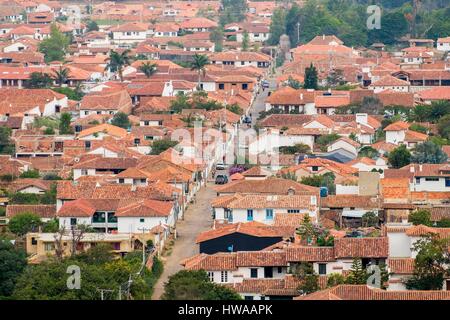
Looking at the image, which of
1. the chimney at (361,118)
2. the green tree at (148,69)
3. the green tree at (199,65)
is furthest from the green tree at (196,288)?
the green tree at (148,69)

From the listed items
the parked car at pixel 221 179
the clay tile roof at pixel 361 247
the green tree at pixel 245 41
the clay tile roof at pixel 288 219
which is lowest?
the parked car at pixel 221 179

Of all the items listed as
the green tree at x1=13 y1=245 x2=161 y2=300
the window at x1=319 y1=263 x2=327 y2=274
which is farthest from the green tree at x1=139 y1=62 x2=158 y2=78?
the window at x1=319 y1=263 x2=327 y2=274

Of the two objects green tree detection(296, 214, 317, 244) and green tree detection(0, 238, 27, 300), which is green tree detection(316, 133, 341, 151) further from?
green tree detection(0, 238, 27, 300)

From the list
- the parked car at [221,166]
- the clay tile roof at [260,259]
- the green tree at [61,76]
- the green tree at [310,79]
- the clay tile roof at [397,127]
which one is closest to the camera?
the clay tile roof at [260,259]

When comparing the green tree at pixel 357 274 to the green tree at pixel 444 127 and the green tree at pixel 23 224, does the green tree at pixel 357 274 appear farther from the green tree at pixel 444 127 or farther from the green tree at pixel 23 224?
the green tree at pixel 444 127

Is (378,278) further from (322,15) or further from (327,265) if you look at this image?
(322,15)
